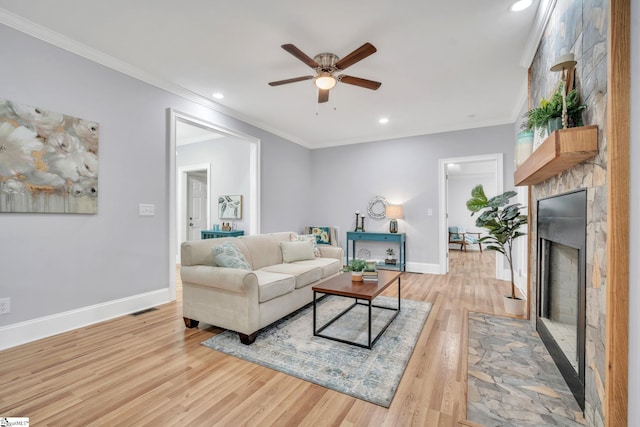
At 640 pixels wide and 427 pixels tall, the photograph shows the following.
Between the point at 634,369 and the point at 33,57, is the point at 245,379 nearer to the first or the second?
the point at 634,369

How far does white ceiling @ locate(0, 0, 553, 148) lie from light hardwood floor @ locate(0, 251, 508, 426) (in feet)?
8.67

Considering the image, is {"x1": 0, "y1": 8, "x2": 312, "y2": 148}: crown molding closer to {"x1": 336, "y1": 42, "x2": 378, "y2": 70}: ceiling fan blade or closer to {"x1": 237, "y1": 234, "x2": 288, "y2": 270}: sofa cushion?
{"x1": 237, "y1": 234, "x2": 288, "y2": 270}: sofa cushion

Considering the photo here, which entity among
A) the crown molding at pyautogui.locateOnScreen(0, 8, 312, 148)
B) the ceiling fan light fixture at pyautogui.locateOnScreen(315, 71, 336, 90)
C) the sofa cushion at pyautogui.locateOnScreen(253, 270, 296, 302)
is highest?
the crown molding at pyautogui.locateOnScreen(0, 8, 312, 148)

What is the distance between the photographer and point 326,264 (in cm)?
357

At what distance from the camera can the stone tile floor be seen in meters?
1.53

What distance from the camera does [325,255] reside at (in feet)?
13.5

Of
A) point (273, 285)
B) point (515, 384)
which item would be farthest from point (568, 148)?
point (273, 285)

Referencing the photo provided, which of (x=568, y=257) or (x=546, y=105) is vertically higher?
(x=546, y=105)

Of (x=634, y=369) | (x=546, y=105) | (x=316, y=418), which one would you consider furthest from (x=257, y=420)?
(x=546, y=105)

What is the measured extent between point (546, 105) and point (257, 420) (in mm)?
2453

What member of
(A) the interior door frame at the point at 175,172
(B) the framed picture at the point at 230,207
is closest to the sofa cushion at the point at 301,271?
(A) the interior door frame at the point at 175,172

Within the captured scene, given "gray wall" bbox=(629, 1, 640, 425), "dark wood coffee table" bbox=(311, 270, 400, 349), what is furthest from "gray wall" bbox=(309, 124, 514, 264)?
"gray wall" bbox=(629, 1, 640, 425)

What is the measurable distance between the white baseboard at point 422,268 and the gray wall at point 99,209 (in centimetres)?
405

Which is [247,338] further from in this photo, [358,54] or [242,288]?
[358,54]
